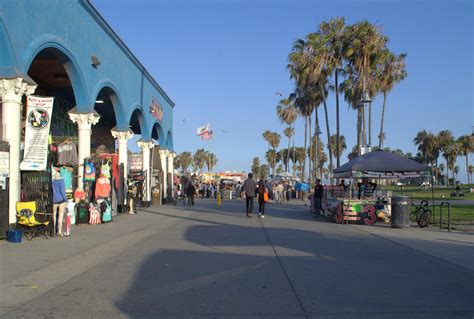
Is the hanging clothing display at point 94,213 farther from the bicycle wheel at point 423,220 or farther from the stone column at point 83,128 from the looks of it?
the bicycle wheel at point 423,220

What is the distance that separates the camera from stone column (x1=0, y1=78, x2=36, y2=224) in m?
12.4

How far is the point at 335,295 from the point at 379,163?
12787 mm

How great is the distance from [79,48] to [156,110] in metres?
14.9

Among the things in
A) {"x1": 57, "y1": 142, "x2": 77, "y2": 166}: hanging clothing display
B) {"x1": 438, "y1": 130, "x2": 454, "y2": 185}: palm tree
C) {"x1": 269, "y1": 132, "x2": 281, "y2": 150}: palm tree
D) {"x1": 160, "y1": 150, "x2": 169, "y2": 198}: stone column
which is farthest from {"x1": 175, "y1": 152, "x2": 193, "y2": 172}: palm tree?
{"x1": 57, "y1": 142, "x2": 77, "y2": 166}: hanging clothing display

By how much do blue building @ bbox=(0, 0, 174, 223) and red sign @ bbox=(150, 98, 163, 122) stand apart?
0.07 metres

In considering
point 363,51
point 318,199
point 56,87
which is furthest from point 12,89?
point 363,51

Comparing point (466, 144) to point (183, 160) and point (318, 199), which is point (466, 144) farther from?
point (318, 199)

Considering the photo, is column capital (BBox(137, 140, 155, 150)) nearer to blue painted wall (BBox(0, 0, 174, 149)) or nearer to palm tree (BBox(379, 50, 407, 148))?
blue painted wall (BBox(0, 0, 174, 149))

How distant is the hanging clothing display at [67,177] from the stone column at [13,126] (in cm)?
373

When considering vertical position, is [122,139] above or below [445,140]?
below

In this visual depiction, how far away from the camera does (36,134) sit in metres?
13.4

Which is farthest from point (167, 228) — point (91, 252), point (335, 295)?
point (335, 295)

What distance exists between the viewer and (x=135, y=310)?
19.9 feet

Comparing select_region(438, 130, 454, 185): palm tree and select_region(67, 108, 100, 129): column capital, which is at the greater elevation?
select_region(438, 130, 454, 185): palm tree
